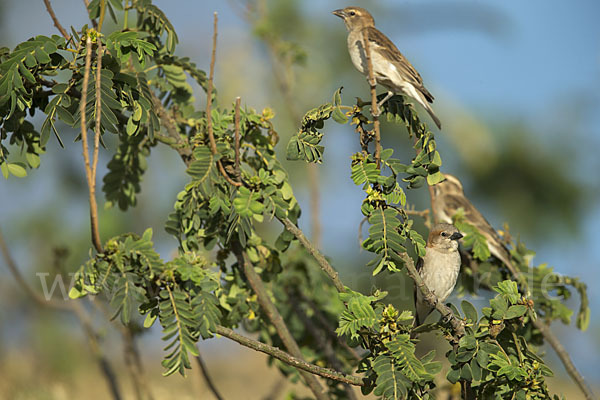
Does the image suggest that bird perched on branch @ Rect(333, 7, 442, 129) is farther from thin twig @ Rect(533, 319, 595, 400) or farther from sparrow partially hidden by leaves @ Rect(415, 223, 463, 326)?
thin twig @ Rect(533, 319, 595, 400)

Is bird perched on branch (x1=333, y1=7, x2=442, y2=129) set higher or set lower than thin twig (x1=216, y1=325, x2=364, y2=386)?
higher

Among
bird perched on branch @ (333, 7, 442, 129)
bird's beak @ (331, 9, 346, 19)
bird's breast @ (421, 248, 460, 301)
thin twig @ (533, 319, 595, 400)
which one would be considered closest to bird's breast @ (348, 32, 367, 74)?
bird perched on branch @ (333, 7, 442, 129)

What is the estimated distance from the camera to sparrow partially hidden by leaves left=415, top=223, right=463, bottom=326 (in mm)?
4328

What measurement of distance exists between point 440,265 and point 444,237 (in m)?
0.31

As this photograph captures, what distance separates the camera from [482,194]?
13781 millimetres

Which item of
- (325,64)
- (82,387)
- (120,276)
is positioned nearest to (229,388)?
(82,387)

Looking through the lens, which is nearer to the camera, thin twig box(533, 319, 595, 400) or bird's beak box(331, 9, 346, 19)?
thin twig box(533, 319, 595, 400)

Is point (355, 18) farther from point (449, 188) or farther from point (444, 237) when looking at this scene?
point (449, 188)

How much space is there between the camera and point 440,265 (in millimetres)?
4395

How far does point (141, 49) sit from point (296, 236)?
1.15m

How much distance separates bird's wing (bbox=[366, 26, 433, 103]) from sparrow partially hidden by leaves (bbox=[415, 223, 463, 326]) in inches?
41.8

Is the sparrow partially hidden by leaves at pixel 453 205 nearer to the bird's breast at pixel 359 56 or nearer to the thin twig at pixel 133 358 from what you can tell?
the bird's breast at pixel 359 56

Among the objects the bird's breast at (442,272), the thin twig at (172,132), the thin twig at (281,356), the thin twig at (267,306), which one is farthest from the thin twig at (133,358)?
the bird's breast at (442,272)

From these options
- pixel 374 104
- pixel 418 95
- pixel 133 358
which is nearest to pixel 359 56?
pixel 418 95
